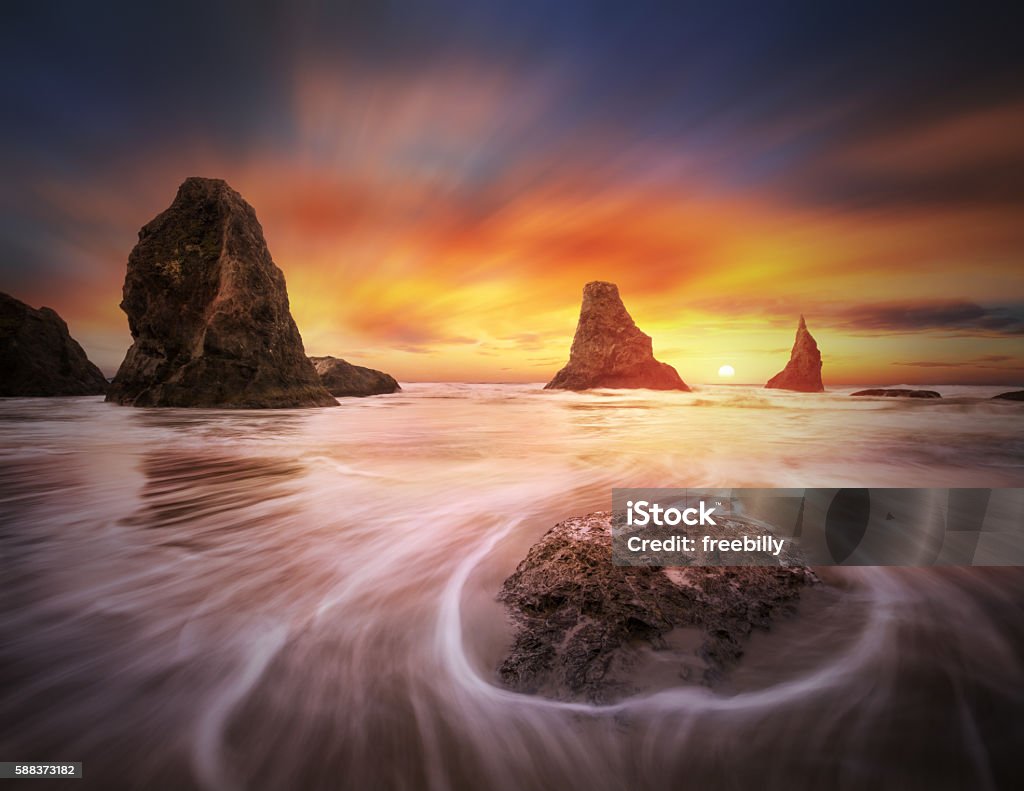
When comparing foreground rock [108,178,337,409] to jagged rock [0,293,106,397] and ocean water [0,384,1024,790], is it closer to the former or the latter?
ocean water [0,384,1024,790]

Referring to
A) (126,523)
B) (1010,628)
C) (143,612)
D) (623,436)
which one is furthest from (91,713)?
(623,436)

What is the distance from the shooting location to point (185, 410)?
41.1ft

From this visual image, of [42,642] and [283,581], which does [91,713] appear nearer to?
[42,642]

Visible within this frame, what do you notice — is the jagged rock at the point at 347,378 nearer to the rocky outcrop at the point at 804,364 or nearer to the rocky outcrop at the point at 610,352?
the rocky outcrop at the point at 610,352

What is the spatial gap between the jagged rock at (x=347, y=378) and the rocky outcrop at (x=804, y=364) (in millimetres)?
33741

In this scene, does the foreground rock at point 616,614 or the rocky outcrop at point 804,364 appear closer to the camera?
the foreground rock at point 616,614

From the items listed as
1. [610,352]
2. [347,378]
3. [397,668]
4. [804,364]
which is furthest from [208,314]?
[804,364]

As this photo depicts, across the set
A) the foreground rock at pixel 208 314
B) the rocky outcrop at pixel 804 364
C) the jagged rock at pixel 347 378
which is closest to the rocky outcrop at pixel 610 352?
the rocky outcrop at pixel 804 364

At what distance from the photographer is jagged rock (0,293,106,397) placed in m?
20.2

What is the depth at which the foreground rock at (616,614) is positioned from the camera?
61.8 inches

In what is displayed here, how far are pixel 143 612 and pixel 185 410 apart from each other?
1327cm

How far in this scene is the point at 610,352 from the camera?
36.1 metres

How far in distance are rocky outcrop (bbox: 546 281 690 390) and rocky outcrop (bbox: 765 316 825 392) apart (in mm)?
9481

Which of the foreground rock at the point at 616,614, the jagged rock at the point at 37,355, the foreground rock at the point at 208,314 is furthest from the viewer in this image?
the jagged rock at the point at 37,355
